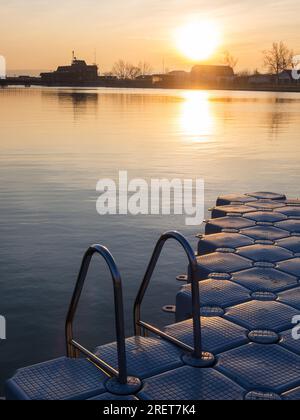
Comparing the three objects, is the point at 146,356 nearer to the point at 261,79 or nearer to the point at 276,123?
the point at 276,123

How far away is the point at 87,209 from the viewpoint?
1302cm

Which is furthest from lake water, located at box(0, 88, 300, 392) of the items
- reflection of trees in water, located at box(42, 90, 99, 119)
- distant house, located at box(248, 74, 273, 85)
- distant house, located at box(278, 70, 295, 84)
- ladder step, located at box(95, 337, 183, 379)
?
distant house, located at box(248, 74, 273, 85)

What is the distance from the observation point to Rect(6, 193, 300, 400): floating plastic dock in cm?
414

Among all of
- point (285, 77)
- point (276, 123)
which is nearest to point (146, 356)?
point (276, 123)

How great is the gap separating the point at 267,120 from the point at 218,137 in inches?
498

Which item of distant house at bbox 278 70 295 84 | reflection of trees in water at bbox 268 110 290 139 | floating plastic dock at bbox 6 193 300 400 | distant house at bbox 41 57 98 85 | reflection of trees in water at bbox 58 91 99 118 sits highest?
distant house at bbox 41 57 98 85

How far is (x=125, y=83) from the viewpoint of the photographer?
186250 mm

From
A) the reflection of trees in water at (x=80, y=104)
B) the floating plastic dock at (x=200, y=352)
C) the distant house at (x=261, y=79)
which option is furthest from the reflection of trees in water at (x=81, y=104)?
the distant house at (x=261, y=79)

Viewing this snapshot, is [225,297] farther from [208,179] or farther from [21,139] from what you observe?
[21,139]

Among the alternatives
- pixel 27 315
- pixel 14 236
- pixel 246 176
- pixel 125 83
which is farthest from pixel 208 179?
pixel 125 83

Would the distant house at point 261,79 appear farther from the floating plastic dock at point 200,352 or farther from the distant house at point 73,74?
the floating plastic dock at point 200,352

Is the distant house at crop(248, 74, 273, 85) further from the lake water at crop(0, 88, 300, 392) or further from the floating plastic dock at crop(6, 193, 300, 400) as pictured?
the floating plastic dock at crop(6, 193, 300, 400)

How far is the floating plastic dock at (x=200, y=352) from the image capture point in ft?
13.6

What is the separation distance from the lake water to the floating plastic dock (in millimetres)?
1362
